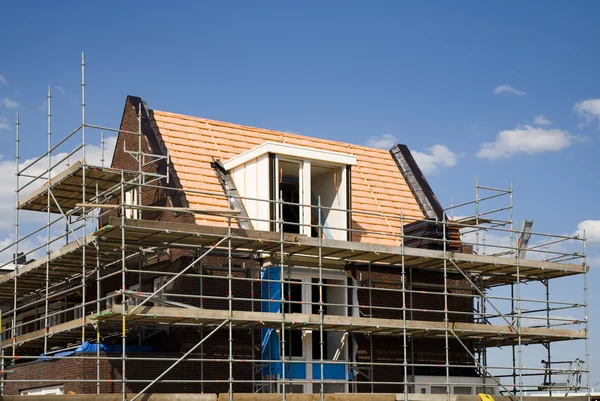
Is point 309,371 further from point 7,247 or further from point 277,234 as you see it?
point 7,247

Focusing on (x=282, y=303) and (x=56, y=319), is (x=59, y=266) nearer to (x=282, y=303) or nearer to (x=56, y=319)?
(x=56, y=319)

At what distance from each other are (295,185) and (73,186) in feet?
20.1

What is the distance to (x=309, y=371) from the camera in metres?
24.2

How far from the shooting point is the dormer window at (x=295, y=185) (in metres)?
24.5

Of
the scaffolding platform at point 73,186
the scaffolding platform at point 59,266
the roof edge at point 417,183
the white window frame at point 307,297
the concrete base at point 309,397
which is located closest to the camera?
the concrete base at point 309,397

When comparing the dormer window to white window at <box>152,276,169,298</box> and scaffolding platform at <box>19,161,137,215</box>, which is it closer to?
white window at <box>152,276,169,298</box>

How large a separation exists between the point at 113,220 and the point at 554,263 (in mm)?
13214

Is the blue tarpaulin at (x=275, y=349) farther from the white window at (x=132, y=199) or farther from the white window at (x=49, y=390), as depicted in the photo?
the white window at (x=49, y=390)

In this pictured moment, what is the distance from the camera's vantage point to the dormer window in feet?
80.2

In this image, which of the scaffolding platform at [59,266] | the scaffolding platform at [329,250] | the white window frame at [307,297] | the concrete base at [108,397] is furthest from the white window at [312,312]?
the scaffolding platform at [59,266]

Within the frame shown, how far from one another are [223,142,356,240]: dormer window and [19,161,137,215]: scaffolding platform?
3123mm

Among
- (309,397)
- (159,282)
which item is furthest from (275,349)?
(159,282)

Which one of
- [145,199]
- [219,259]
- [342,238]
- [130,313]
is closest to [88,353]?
[130,313]

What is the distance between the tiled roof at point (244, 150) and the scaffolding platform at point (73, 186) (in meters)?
1.98
